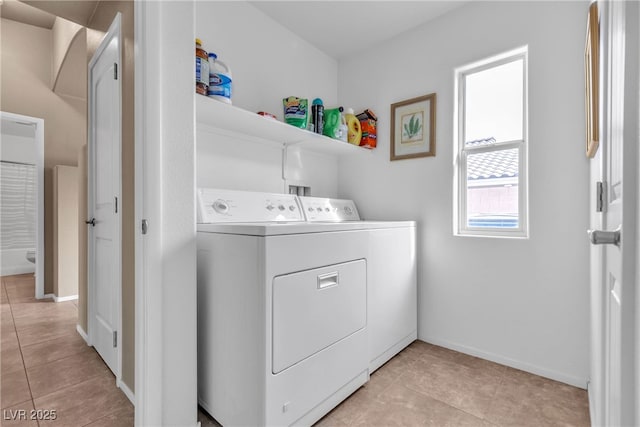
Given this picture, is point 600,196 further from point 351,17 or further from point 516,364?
point 351,17

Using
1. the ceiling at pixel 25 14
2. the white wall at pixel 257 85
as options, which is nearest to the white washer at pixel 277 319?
the white wall at pixel 257 85

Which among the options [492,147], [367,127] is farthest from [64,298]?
[492,147]

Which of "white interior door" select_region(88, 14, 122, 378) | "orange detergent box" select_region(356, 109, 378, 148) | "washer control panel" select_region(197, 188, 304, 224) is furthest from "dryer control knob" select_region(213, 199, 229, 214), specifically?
"orange detergent box" select_region(356, 109, 378, 148)

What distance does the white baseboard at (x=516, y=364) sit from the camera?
1.73 m

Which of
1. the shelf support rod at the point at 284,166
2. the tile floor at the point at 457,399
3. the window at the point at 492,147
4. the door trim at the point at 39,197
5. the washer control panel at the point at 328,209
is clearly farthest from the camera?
the door trim at the point at 39,197

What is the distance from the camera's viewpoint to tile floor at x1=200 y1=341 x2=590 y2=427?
1433mm

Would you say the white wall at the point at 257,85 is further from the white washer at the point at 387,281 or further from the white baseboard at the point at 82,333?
the white baseboard at the point at 82,333

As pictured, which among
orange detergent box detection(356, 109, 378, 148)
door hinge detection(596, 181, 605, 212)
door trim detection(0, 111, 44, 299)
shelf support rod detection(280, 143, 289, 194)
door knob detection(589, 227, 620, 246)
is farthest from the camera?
door trim detection(0, 111, 44, 299)

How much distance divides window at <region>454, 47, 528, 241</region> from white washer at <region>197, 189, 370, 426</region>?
1051 mm

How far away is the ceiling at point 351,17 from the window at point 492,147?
54cm

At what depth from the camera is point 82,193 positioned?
233 cm

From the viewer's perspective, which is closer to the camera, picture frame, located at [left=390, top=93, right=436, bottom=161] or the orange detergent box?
picture frame, located at [left=390, top=93, right=436, bottom=161]

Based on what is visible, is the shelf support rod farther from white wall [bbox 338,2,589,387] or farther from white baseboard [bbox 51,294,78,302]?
white baseboard [bbox 51,294,78,302]

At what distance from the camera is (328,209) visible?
243 centimetres
